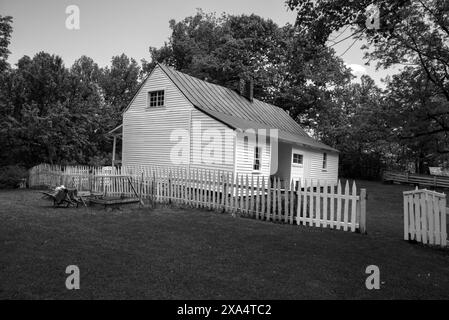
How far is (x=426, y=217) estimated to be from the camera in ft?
23.8

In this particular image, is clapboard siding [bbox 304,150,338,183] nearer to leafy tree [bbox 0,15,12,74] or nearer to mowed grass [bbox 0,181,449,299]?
mowed grass [bbox 0,181,449,299]

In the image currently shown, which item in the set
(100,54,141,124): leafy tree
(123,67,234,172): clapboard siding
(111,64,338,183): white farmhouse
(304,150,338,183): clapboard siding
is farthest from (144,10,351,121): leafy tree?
(100,54,141,124): leafy tree

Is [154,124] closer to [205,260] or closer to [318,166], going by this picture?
[318,166]

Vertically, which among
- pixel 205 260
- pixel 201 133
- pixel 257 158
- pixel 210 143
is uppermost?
pixel 201 133

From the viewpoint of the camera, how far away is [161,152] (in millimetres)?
18531

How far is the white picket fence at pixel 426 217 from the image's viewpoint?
6.94m

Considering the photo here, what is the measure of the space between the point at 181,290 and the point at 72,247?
3.09m

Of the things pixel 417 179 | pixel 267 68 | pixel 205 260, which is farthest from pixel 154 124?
pixel 417 179

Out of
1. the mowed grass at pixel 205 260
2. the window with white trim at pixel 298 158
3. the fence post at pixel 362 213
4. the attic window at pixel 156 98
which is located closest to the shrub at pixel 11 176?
the attic window at pixel 156 98

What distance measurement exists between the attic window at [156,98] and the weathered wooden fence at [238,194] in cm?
517

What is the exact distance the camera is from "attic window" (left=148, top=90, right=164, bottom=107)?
62.6ft

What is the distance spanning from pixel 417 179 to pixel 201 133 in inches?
1010

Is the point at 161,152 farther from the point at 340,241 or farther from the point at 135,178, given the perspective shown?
the point at 340,241

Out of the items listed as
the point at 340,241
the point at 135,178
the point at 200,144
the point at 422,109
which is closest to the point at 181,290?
the point at 340,241
